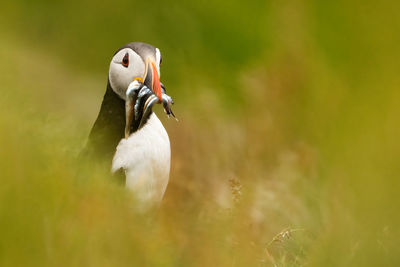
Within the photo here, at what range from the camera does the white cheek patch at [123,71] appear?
3.67 m

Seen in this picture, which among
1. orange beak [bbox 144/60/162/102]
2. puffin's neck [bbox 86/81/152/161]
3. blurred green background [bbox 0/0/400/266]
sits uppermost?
puffin's neck [bbox 86/81/152/161]

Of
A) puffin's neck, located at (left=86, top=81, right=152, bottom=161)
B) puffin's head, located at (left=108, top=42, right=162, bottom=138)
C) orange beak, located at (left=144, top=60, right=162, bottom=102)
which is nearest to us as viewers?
orange beak, located at (left=144, top=60, right=162, bottom=102)

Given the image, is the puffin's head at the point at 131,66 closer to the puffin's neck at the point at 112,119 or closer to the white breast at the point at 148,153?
the puffin's neck at the point at 112,119

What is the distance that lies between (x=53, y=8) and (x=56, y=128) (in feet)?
9.56

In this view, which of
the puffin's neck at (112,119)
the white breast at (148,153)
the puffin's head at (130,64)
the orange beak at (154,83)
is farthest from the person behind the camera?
the puffin's neck at (112,119)

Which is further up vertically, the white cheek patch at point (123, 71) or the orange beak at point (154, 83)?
the white cheek patch at point (123, 71)

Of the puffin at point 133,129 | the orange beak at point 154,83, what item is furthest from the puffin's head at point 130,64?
the orange beak at point 154,83

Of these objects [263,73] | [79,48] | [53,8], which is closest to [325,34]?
[263,73]

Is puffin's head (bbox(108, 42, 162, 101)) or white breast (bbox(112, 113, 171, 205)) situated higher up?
puffin's head (bbox(108, 42, 162, 101))

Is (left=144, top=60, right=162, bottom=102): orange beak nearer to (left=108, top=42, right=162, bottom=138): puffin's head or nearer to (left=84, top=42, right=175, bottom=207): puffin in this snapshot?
(left=108, top=42, right=162, bottom=138): puffin's head

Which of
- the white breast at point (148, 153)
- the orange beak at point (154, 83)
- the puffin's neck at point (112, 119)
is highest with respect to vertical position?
the puffin's neck at point (112, 119)

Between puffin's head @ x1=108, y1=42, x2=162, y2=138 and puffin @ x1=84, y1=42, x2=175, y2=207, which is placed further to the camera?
puffin @ x1=84, y1=42, x2=175, y2=207

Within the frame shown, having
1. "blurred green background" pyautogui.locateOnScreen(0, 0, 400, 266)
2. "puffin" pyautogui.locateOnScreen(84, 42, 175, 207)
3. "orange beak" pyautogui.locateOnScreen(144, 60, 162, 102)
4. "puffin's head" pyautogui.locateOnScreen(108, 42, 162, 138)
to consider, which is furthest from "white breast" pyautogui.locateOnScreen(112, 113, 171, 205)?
"blurred green background" pyautogui.locateOnScreen(0, 0, 400, 266)

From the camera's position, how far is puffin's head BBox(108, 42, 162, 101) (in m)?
3.32
